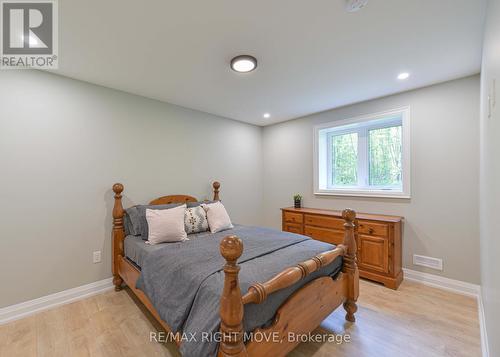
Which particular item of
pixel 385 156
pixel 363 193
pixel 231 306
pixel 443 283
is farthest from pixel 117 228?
pixel 443 283

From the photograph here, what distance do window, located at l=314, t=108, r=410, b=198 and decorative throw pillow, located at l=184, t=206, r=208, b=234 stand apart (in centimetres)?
192

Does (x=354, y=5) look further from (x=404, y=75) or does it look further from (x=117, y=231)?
(x=117, y=231)

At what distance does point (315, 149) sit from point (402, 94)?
4.41 feet

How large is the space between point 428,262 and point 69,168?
4.19 m

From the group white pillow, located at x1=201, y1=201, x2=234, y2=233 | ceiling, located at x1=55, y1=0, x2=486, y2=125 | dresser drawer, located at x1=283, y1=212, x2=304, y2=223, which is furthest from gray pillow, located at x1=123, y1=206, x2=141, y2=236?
dresser drawer, located at x1=283, y1=212, x2=304, y2=223

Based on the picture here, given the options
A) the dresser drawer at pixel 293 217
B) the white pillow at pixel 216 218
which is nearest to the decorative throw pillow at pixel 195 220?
the white pillow at pixel 216 218

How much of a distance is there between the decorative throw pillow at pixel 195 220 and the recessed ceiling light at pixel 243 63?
5.51 ft

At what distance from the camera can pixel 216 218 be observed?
2.79 meters

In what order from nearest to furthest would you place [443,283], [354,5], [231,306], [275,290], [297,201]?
[231,306] < [275,290] < [354,5] < [443,283] < [297,201]

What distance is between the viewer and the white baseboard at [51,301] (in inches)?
80.3

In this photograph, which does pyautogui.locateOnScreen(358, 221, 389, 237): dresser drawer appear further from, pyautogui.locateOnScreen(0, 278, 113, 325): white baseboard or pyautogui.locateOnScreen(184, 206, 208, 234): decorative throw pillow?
pyautogui.locateOnScreen(0, 278, 113, 325): white baseboard

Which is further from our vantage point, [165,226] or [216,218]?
[216,218]

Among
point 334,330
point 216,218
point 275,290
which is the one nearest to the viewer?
point 275,290

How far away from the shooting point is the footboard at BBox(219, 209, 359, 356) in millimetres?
1070
